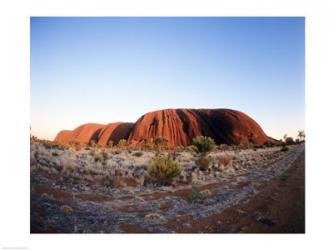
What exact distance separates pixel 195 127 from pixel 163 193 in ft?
6.37

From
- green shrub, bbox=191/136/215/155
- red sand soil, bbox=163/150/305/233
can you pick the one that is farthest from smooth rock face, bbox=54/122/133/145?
red sand soil, bbox=163/150/305/233

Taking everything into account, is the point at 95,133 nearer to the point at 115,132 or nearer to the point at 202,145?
the point at 115,132

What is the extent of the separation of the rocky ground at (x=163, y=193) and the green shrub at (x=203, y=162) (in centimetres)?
12

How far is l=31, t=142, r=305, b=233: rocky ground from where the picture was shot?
752 cm

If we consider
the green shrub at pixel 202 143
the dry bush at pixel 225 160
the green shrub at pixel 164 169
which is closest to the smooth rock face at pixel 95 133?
the green shrub at pixel 164 169

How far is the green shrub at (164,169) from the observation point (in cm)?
883

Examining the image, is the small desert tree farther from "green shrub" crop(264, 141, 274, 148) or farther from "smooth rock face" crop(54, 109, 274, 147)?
"green shrub" crop(264, 141, 274, 148)

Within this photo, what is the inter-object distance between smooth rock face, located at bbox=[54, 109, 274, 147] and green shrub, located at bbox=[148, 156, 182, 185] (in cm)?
62

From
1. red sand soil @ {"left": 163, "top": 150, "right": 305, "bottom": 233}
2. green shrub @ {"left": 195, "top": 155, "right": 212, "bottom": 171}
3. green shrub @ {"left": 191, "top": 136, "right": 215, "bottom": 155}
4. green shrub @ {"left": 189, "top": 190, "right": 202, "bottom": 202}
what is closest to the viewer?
red sand soil @ {"left": 163, "top": 150, "right": 305, "bottom": 233}

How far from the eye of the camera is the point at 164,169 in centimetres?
883

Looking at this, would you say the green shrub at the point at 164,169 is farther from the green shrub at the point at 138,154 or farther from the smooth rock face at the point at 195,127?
the green shrub at the point at 138,154
